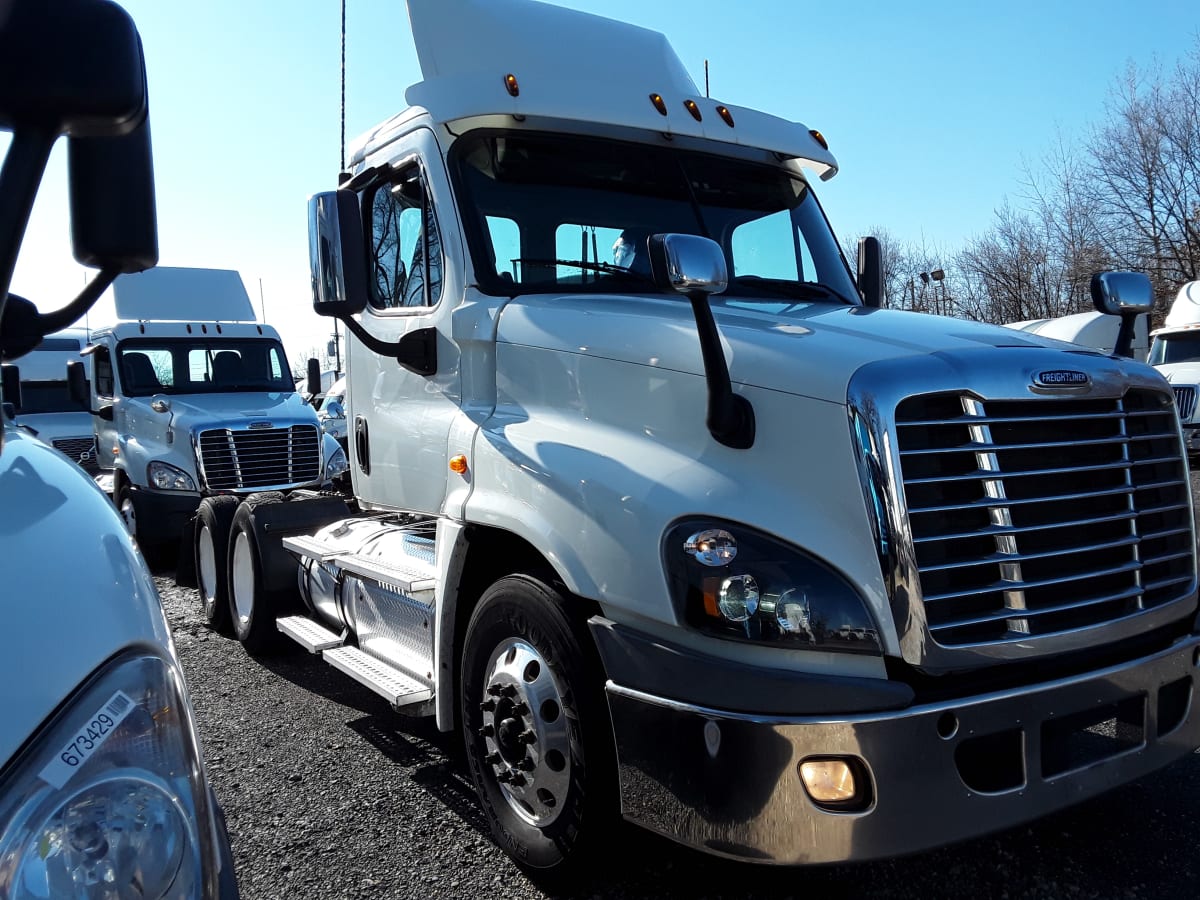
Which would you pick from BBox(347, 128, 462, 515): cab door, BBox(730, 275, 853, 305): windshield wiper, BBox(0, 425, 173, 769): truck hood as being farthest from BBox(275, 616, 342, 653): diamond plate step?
BBox(0, 425, 173, 769): truck hood

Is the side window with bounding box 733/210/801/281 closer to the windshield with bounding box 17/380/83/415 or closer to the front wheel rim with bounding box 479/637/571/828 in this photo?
the front wheel rim with bounding box 479/637/571/828

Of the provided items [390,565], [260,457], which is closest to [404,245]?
[390,565]

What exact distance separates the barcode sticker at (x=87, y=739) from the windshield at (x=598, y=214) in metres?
2.63

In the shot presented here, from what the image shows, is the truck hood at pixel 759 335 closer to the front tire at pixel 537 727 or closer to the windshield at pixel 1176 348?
the front tire at pixel 537 727

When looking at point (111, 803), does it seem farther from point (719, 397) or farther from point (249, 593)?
point (249, 593)

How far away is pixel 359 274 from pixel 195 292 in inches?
380

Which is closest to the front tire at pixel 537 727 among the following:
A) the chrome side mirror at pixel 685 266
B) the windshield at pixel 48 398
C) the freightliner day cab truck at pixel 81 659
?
the chrome side mirror at pixel 685 266

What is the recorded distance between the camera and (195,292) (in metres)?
12.3

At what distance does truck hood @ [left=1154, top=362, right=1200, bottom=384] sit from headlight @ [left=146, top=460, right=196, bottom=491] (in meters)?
14.8

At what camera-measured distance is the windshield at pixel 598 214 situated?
374 cm

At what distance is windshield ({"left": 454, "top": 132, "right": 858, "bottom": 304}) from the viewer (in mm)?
3736

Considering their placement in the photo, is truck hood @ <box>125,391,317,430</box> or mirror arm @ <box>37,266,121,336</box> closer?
mirror arm @ <box>37,266,121,336</box>

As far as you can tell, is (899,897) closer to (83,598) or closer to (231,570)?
(83,598)

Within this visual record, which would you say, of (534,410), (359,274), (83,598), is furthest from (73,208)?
(359,274)
